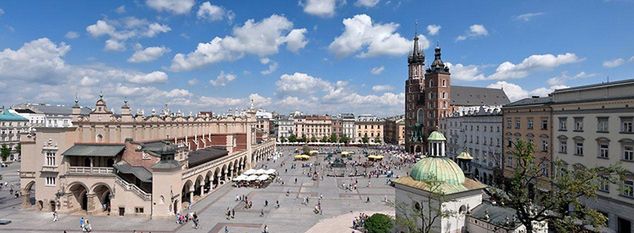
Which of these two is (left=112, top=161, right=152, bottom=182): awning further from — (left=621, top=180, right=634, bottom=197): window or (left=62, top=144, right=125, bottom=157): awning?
(left=621, top=180, right=634, bottom=197): window

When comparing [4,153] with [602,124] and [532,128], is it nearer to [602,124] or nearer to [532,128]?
[532,128]

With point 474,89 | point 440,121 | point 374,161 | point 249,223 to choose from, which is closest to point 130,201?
point 249,223

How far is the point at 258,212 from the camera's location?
126 ft

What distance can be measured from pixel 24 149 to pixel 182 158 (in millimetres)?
16393

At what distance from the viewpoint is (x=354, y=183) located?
56.7 m

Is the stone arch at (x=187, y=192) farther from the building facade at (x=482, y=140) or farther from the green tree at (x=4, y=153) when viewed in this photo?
the green tree at (x=4, y=153)

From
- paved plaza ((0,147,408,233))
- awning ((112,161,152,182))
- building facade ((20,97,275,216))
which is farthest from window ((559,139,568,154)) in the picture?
awning ((112,161,152,182))

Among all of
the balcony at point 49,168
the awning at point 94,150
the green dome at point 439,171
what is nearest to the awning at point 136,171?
the awning at point 94,150

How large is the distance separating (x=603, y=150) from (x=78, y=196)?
50.6m

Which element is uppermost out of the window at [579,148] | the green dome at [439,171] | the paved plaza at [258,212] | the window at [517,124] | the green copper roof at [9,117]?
the green copper roof at [9,117]

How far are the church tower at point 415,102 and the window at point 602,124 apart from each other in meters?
71.3

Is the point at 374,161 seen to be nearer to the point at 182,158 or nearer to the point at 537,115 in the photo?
the point at 537,115

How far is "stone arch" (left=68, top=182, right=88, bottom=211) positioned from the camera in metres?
37.9

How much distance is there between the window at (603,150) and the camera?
100 ft
